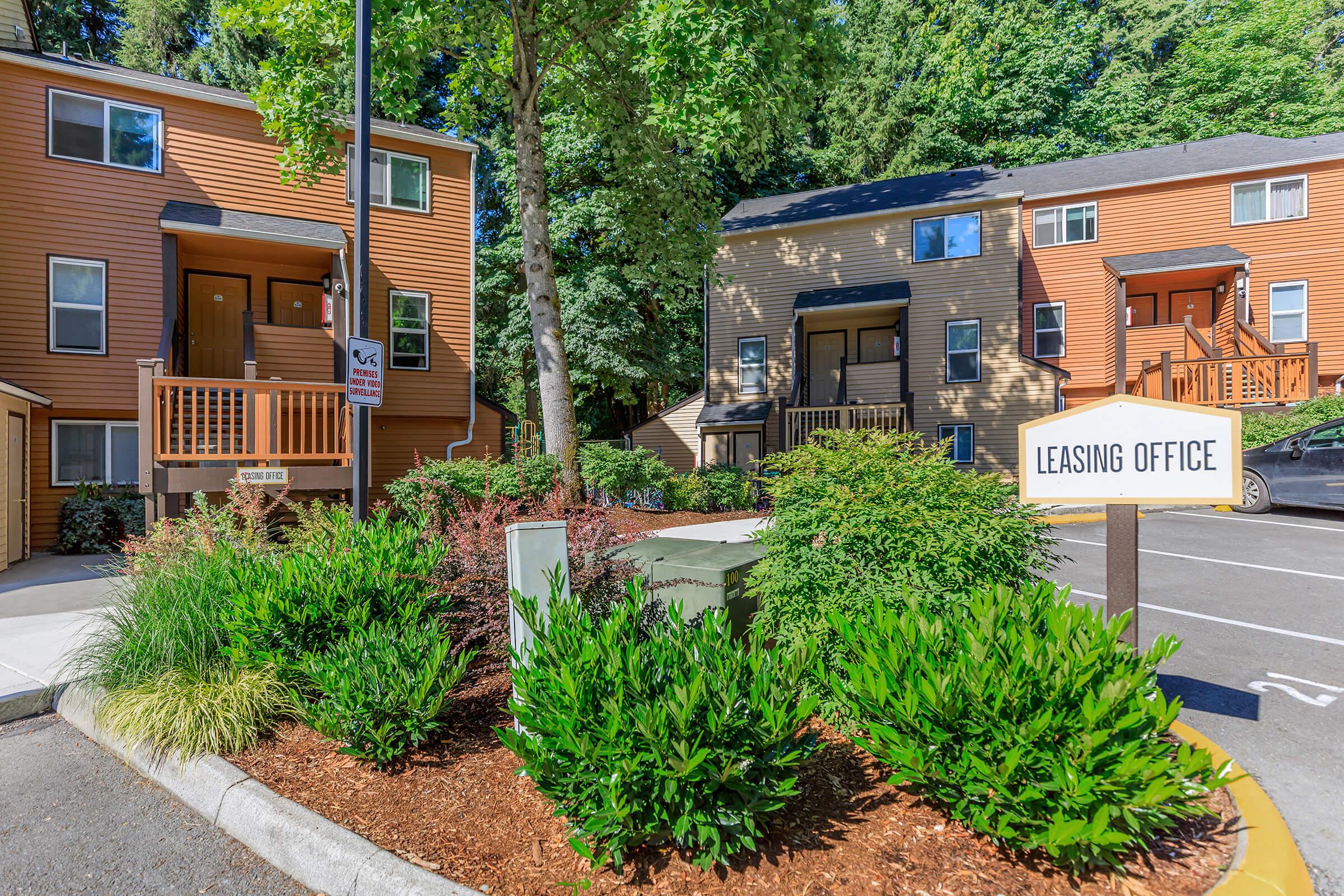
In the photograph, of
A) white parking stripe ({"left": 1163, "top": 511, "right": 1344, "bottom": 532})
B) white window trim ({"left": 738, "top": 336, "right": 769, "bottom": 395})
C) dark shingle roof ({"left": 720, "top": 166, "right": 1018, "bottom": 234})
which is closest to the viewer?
white parking stripe ({"left": 1163, "top": 511, "right": 1344, "bottom": 532})

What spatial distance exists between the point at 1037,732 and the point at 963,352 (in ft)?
57.7

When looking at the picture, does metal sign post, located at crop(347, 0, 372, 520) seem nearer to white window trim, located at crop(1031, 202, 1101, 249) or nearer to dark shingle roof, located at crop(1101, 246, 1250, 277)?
dark shingle roof, located at crop(1101, 246, 1250, 277)

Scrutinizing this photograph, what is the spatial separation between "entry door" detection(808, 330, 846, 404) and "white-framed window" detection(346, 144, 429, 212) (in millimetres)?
11342

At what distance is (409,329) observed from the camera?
14.4 m

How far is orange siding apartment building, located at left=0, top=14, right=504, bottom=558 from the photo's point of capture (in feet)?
34.6

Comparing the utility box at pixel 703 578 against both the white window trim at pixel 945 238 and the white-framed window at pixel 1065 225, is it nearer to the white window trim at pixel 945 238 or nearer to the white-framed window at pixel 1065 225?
the white window trim at pixel 945 238

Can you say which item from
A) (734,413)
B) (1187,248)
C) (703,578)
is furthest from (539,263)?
(1187,248)

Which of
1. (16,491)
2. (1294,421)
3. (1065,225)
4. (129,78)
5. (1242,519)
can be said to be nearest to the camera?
(16,491)

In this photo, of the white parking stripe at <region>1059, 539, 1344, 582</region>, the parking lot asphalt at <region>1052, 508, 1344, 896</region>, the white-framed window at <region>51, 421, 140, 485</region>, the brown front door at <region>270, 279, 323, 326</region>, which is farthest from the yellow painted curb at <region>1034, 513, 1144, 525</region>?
the white-framed window at <region>51, 421, 140, 485</region>

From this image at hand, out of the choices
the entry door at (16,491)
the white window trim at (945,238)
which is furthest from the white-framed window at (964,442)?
the entry door at (16,491)

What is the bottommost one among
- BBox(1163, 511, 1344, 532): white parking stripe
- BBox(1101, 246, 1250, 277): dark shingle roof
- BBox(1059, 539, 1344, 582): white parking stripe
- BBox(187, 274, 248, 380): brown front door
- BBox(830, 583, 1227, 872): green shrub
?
BBox(1059, 539, 1344, 582): white parking stripe

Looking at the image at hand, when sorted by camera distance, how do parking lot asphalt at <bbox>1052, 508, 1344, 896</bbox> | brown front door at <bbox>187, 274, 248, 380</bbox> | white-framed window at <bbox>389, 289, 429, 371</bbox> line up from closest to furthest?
parking lot asphalt at <bbox>1052, 508, 1344, 896</bbox>, brown front door at <bbox>187, 274, 248, 380</bbox>, white-framed window at <bbox>389, 289, 429, 371</bbox>

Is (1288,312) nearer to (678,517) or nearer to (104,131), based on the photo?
(678,517)

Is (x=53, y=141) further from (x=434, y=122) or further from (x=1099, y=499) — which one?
(x=434, y=122)
